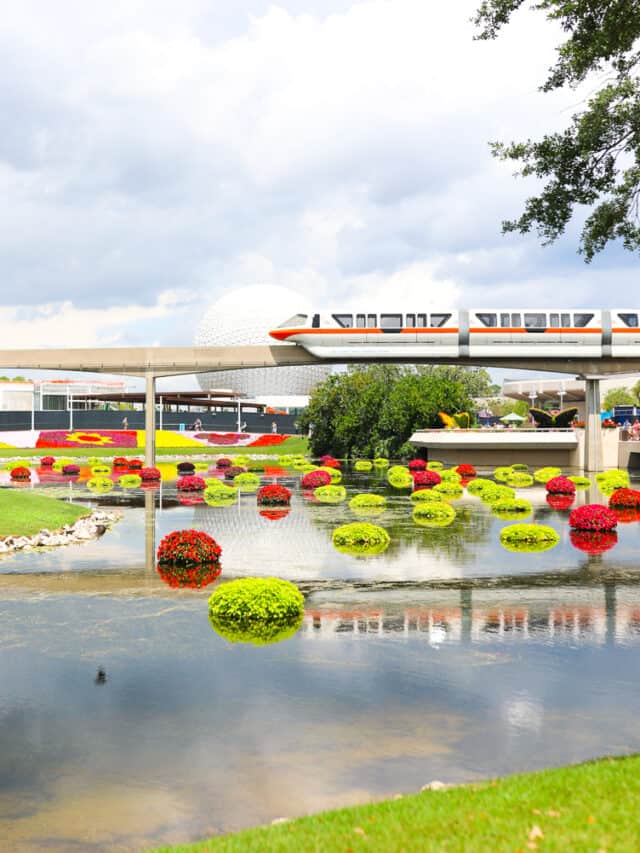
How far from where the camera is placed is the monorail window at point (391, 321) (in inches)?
1970

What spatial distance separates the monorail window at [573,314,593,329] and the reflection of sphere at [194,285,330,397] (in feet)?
197

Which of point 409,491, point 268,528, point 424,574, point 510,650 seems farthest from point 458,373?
point 510,650

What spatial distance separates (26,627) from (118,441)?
74740 millimetres

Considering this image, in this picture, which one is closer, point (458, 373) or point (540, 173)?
point (540, 173)

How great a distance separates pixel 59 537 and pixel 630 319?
40.9 metres

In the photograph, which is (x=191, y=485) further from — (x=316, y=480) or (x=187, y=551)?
(x=187, y=551)

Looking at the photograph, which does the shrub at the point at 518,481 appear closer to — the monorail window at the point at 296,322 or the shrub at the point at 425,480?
the shrub at the point at 425,480

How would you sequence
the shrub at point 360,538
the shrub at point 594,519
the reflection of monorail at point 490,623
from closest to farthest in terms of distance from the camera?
the reflection of monorail at point 490,623 → the shrub at point 360,538 → the shrub at point 594,519

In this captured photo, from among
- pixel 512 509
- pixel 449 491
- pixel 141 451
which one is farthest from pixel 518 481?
pixel 141 451

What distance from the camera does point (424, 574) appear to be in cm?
1825

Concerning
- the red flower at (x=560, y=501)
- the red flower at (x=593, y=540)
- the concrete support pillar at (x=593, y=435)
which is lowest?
the red flower at (x=593, y=540)

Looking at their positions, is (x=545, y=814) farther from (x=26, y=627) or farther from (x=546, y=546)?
(x=546, y=546)

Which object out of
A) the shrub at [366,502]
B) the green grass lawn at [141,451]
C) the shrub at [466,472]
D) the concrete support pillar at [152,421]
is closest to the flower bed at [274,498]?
the shrub at [366,502]

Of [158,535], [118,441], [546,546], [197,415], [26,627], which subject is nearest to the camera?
[26,627]
